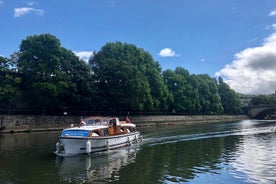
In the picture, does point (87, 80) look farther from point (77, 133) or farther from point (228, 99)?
point (228, 99)

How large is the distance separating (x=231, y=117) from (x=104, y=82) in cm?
7675

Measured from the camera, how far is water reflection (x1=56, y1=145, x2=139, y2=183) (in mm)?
16516

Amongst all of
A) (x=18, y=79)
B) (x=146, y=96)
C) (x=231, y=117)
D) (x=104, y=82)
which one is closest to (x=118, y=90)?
(x=104, y=82)

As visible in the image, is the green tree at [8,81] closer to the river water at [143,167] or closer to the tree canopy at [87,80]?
the tree canopy at [87,80]

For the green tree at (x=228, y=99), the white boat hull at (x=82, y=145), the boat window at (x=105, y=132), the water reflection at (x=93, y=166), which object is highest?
the green tree at (x=228, y=99)

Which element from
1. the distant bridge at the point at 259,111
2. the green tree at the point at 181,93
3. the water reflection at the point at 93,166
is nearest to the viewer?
the water reflection at the point at 93,166

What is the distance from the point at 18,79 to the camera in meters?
50.5

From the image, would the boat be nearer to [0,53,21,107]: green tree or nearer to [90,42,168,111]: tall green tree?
[0,53,21,107]: green tree

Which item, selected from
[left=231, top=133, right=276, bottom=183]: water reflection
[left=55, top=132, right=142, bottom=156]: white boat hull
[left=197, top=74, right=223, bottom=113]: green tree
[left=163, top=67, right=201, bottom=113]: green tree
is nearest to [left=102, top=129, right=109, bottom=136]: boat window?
[left=55, top=132, right=142, bottom=156]: white boat hull

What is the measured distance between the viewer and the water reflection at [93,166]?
1652 centimetres

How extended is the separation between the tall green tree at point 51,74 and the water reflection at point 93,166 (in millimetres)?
30574

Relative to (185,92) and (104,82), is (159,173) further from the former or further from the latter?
(185,92)

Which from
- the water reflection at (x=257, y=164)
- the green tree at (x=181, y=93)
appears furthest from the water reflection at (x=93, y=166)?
the green tree at (x=181, y=93)

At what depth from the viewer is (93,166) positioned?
2028cm
